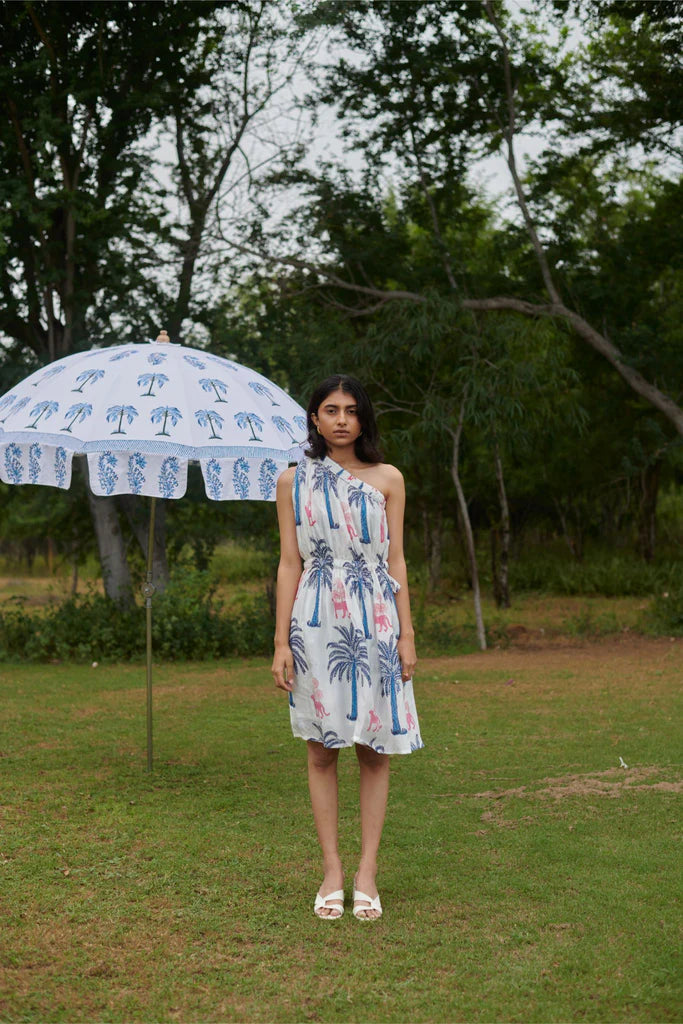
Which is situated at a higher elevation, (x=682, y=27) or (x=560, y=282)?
(x=682, y=27)

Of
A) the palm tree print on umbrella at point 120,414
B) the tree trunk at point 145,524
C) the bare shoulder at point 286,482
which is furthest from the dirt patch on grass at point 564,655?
the bare shoulder at point 286,482

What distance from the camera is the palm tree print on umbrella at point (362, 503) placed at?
12.6 feet

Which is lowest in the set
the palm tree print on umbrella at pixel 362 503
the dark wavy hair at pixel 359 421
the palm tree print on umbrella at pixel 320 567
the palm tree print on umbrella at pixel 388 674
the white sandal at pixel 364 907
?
the white sandal at pixel 364 907

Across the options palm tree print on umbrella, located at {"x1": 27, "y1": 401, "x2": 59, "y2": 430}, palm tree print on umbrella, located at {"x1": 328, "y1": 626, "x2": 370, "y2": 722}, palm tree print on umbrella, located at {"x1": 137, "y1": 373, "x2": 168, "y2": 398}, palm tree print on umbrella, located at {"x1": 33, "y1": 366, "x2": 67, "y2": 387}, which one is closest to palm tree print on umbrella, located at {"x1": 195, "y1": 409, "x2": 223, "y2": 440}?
palm tree print on umbrella, located at {"x1": 137, "y1": 373, "x2": 168, "y2": 398}

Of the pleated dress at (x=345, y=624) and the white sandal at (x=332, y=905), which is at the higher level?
the pleated dress at (x=345, y=624)

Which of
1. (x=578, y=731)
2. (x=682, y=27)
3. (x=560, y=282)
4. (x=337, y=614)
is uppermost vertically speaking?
(x=682, y=27)

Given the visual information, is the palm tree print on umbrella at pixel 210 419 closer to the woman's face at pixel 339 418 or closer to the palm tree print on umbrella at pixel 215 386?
the palm tree print on umbrella at pixel 215 386

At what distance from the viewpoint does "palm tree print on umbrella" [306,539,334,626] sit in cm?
386

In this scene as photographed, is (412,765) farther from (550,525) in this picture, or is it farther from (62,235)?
(550,525)

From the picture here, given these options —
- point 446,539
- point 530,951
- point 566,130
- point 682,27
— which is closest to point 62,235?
point 566,130

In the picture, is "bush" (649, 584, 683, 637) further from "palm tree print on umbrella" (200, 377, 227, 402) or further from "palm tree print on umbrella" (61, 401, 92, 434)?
"palm tree print on umbrella" (61, 401, 92, 434)

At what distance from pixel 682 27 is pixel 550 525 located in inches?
563

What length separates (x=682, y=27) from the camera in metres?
12.6

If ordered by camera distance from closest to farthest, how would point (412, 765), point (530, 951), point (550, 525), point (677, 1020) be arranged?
point (677, 1020)
point (530, 951)
point (412, 765)
point (550, 525)
